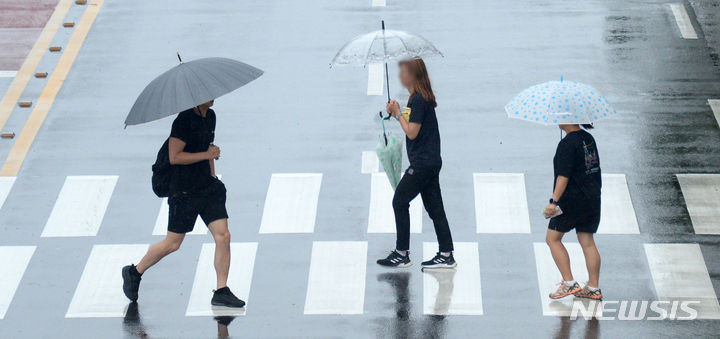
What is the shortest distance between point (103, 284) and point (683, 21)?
9.35m

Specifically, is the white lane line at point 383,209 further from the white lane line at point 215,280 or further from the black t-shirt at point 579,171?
the black t-shirt at point 579,171

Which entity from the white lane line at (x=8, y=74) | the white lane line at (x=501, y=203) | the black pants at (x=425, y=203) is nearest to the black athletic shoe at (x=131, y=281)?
the black pants at (x=425, y=203)

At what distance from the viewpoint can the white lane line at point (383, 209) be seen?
1200 cm

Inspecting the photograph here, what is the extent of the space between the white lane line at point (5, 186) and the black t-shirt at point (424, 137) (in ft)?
14.6

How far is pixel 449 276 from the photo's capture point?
36.1 feet

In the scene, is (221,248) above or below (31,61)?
above

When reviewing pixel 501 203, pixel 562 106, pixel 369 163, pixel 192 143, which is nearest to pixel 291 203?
pixel 369 163

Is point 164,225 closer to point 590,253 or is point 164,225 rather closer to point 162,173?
point 162,173

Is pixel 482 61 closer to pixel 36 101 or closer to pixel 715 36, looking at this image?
pixel 715 36

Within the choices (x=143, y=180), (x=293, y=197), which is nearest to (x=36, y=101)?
(x=143, y=180)

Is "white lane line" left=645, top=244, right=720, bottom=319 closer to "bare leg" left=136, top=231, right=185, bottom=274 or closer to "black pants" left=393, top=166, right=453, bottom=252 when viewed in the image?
"black pants" left=393, top=166, right=453, bottom=252

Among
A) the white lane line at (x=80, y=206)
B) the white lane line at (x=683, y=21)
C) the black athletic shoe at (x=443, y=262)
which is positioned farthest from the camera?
the white lane line at (x=683, y=21)

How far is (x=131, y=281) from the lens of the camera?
10.7m

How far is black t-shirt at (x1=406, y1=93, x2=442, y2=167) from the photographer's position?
10.6 meters
